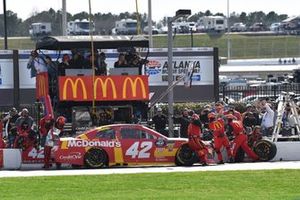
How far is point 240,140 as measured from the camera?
24.0 meters

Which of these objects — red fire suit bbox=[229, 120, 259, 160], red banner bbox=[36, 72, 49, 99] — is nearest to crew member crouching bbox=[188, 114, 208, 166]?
red fire suit bbox=[229, 120, 259, 160]

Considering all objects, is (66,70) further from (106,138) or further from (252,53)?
(252,53)

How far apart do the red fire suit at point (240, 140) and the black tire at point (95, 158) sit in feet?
11.6

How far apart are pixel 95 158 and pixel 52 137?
3.96 feet

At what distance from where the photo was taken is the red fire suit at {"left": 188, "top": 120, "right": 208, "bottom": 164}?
2303 centimetres

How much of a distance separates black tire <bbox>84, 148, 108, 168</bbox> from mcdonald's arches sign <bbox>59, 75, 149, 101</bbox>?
9.10ft

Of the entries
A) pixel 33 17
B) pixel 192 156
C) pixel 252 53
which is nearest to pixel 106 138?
pixel 192 156

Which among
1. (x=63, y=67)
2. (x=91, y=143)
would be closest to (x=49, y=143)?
(x=91, y=143)

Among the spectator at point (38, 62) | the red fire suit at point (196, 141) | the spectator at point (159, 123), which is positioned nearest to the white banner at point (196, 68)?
the spectator at point (159, 123)

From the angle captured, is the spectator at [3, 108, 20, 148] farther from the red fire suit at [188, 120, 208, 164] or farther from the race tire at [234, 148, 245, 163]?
the race tire at [234, 148, 245, 163]

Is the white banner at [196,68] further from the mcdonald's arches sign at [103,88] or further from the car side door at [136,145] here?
the car side door at [136,145]

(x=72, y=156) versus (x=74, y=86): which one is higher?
(x=74, y=86)

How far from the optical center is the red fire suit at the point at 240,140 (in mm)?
23984

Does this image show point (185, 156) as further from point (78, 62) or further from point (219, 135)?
point (78, 62)
